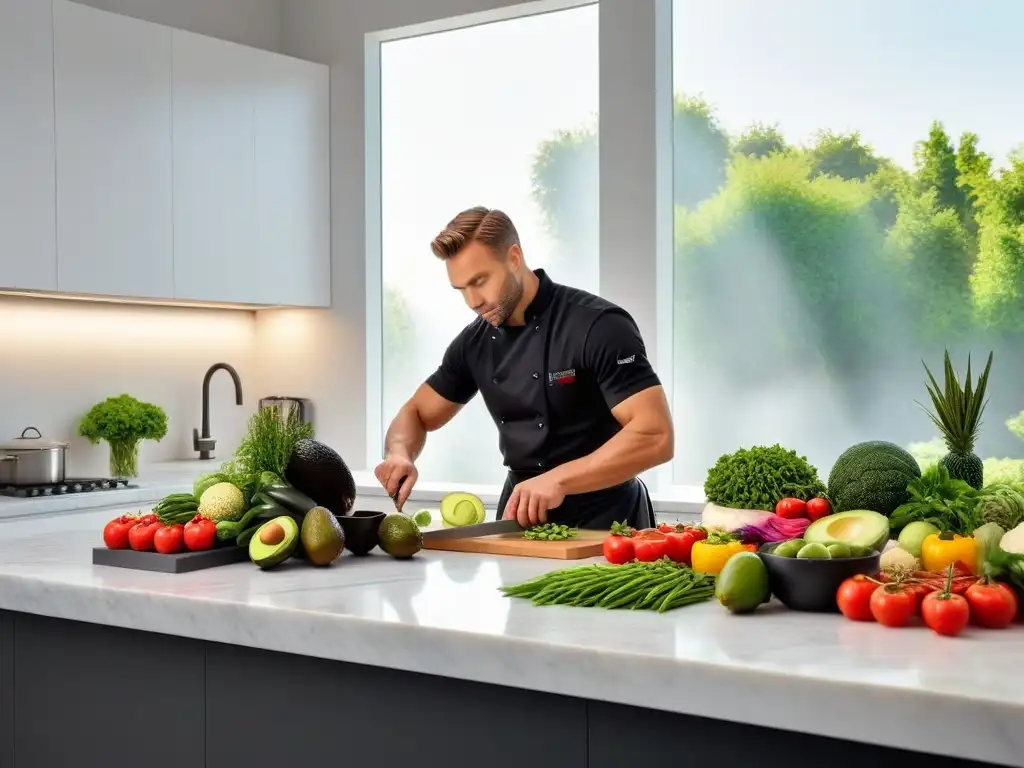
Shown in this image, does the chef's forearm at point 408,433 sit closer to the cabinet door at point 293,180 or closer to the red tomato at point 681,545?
the red tomato at point 681,545

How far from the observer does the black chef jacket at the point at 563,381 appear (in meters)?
3.19

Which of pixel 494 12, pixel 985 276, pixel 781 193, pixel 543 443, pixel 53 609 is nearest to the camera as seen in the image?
pixel 53 609

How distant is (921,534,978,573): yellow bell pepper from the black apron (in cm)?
131

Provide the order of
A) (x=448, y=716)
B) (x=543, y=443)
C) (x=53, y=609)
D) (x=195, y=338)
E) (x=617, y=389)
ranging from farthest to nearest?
(x=195, y=338), (x=543, y=443), (x=617, y=389), (x=53, y=609), (x=448, y=716)

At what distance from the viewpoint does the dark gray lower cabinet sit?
1.62 m

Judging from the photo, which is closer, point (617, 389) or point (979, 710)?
point (979, 710)

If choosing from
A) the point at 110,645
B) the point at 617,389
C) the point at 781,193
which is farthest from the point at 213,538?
the point at 781,193

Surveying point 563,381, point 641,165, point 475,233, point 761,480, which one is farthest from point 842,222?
point 761,480

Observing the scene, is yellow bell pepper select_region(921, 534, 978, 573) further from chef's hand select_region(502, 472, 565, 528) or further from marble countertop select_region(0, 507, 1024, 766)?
chef's hand select_region(502, 472, 565, 528)

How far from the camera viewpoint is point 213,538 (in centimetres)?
233

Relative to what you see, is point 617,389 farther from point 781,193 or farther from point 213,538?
point 781,193

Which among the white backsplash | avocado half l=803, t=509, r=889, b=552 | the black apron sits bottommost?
the black apron

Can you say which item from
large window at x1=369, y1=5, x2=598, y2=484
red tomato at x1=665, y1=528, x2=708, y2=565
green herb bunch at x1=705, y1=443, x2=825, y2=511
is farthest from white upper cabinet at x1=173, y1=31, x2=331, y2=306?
red tomato at x1=665, y1=528, x2=708, y2=565

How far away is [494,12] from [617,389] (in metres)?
2.62
